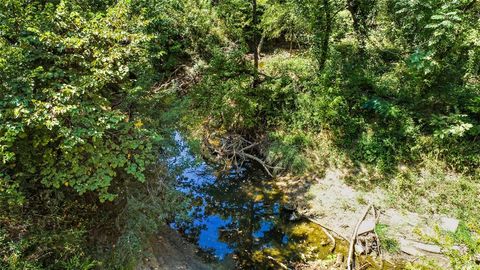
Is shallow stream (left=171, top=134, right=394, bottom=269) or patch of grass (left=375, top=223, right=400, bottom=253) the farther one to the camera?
patch of grass (left=375, top=223, right=400, bottom=253)

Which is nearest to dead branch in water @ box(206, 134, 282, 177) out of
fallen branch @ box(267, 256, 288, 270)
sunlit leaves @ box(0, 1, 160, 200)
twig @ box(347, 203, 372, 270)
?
twig @ box(347, 203, 372, 270)

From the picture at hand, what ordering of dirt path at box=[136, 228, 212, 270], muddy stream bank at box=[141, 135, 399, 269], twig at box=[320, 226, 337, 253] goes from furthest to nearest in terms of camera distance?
twig at box=[320, 226, 337, 253] < muddy stream bank at box=[141, 135, 399, 269] < dirt path at box=[136, 228, 212, 270]

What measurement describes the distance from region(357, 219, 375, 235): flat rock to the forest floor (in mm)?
127

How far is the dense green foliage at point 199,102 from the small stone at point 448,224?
27 cm

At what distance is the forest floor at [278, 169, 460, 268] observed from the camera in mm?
6965

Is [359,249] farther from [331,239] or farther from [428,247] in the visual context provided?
[428,247]

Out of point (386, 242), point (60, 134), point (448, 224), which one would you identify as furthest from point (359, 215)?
point (60, 134)

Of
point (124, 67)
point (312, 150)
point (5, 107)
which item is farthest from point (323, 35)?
point (5, 107)

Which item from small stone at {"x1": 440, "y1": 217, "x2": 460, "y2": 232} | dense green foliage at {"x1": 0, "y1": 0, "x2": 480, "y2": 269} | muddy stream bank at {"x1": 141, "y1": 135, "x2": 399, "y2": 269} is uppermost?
dense green foliage at {"x1": 0, "y1": 0, "x2": 480, "y2": 269}

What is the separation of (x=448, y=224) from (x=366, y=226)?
66.1 inches

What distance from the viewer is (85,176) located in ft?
15.0

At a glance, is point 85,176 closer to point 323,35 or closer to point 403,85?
point 323,35

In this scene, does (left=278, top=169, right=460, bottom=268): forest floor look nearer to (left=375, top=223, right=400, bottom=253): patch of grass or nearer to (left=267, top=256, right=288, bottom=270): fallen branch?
(left=375, top=223, right=400, bottom=253): patch of grass

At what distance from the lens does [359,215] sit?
786cm
